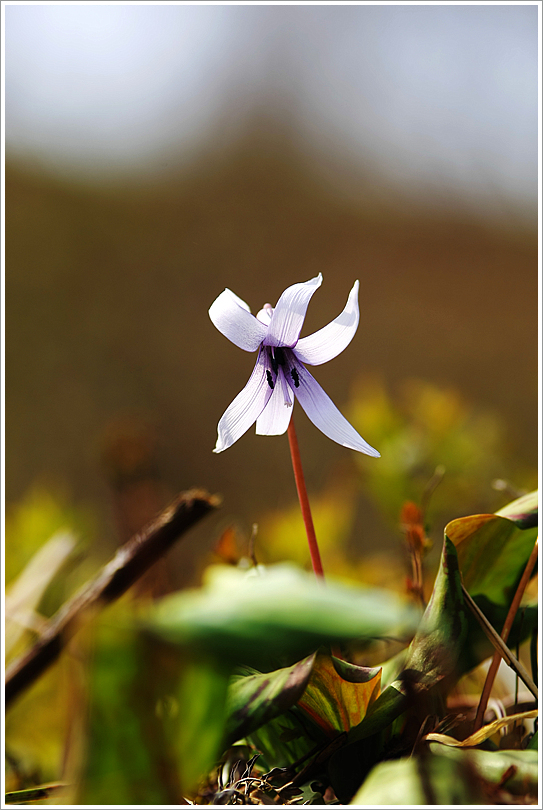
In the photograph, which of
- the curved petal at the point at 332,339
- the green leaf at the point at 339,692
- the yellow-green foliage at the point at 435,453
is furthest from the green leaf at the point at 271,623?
the yellow-green foliage at the point at 435,453

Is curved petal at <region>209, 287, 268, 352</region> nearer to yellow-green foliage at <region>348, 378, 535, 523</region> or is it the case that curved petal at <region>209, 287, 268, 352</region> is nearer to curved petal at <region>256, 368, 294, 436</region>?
curved petal at <region>256, 368, 294, 436</region>

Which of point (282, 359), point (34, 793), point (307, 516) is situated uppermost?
point (282, 359)

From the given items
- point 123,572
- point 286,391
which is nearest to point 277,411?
point 286,391

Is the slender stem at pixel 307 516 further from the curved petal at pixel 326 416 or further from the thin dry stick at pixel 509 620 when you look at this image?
the thin dry stick at pixel 509 620

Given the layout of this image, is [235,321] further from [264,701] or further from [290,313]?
[264,701]

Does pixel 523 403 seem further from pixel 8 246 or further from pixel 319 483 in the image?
pixel 8 246

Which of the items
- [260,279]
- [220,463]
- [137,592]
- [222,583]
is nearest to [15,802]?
[222,583]

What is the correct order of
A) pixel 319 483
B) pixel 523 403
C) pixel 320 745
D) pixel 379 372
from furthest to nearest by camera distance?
1. pixel 379 372
2. pixel 523 403
3. pixel 319 483
4. pixel 320 745
